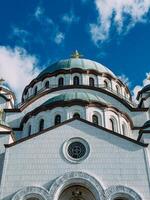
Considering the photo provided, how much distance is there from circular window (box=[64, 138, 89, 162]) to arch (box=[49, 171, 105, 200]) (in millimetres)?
1184

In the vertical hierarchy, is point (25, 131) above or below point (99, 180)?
above

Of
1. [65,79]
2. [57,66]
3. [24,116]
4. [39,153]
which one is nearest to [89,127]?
[39,153]

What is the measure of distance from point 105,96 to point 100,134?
11.6 metres

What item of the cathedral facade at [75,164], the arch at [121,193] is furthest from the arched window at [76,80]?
the arch at [121,193]

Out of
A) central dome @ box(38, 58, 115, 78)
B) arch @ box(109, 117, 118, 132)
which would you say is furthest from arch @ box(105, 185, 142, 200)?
central dome @ box(38, 58, 115, 78)

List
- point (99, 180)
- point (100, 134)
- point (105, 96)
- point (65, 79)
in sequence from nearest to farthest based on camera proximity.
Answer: point (99, 180)
point (100, 134)
point (105, 96)
point (65, 79)

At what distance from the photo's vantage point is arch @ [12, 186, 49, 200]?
21.0m

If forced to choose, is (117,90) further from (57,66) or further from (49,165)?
(49,165)

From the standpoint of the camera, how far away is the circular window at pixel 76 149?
22.9 m

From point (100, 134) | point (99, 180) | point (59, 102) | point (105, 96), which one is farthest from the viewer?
point (105, 96)

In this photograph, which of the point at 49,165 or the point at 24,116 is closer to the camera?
the point at 49,165

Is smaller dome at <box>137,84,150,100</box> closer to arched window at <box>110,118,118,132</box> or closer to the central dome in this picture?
the central dome

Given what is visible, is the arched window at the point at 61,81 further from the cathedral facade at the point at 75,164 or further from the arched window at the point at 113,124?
the cathedral facade at the point at 75,164

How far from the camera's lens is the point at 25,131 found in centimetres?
3077
